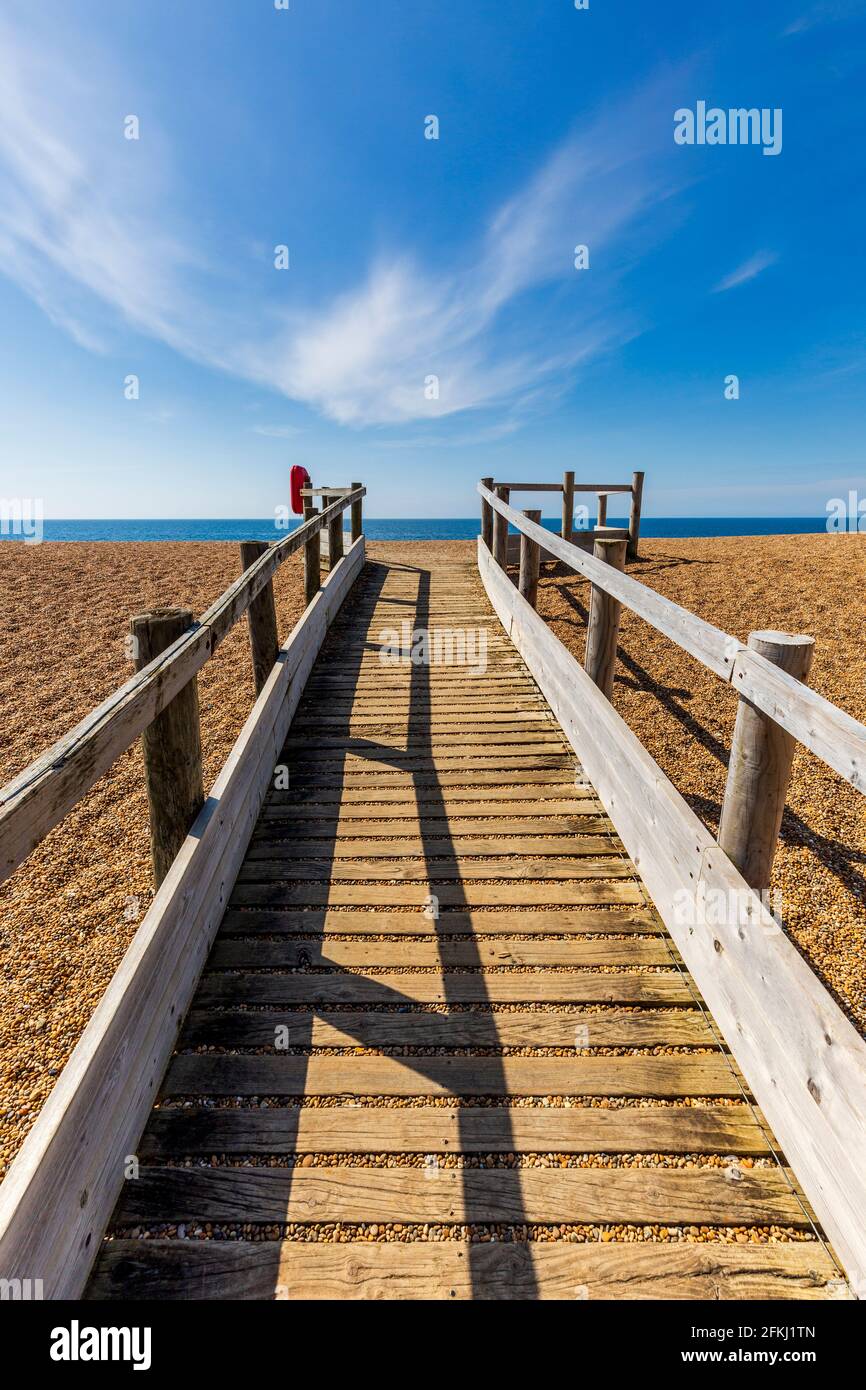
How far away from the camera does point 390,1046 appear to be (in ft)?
8.18

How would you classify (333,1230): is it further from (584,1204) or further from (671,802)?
(671,802)

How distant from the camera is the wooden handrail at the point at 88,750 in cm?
148

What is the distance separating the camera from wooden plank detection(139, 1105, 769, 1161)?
2.10 meters

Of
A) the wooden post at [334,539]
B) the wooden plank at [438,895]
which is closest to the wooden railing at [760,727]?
the wooden plank at [438,895]

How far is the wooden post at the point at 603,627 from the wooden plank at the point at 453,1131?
2829 mm

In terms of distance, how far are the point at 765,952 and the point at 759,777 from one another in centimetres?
62

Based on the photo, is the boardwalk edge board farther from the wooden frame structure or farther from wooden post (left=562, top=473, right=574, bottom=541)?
wooden post (left=562, top=473, right=574, bottom=541)

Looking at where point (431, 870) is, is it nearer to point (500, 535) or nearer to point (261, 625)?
point (261, 625)

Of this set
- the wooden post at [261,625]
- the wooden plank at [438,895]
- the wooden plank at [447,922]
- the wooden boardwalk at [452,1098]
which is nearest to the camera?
the wooden boardwalk at [452,1098]

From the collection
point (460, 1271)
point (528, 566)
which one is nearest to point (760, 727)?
point (460, 1271)

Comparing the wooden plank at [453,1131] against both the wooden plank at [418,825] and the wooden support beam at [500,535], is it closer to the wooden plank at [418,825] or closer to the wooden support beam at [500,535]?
the wooden plank at [418,825]

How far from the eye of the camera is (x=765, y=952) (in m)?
2.04

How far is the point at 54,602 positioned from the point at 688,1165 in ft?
39.3

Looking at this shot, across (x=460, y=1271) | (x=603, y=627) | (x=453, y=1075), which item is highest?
(x=603, y=627)
